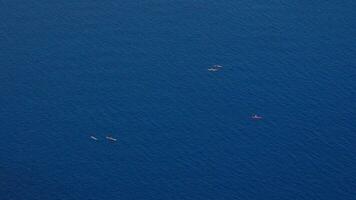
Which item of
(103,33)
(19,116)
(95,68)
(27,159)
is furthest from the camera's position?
(103,33)

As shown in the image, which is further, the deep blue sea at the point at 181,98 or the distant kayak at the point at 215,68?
the distant kayak at the point at 215,68

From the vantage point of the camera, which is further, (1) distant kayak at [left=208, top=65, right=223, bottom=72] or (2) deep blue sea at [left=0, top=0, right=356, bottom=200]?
(1) distant kayak at [left=208, top=65, right=223, bottom=72]

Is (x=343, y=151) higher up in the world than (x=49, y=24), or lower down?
higher up

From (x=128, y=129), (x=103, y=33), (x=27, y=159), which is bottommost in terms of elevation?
(x=27, y=159)

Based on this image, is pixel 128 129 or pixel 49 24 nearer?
pixel 128 129

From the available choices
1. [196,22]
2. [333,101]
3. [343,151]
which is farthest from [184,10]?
[343,151]

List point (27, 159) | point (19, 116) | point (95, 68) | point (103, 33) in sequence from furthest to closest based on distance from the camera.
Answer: point (103, 33)
point (95, 68)
point (19, 116)
point (27, 159)

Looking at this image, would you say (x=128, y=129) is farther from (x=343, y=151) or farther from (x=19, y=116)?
(x=343, y=151)
